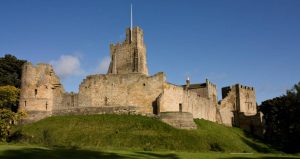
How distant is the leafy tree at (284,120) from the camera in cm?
4550

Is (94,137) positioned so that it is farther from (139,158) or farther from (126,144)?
(139,158)

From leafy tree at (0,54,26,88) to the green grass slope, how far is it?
15085mm

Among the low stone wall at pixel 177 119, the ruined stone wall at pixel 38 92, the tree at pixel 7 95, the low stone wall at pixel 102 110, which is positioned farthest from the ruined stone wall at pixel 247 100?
the tree at pixel 7 95

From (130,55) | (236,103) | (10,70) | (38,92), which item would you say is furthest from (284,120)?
(10,70)

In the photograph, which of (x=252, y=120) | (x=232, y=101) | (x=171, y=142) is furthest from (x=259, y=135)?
(x=171, y=142)

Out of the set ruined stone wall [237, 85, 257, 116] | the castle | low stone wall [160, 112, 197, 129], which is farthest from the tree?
ruined stone wall [237, 85, 257, 116]

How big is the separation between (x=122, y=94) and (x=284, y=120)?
76.0 ft

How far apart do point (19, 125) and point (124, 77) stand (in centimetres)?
1375

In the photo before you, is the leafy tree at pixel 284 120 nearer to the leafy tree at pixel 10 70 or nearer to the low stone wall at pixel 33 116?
the low stone wall at pixel 33 116

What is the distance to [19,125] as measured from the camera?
45.4 meters

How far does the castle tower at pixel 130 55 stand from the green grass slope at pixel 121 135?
935 centimetres

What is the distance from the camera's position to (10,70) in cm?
5944

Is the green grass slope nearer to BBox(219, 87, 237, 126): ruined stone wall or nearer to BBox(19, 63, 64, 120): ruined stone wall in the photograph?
BBox(19, 63, 64, 120): ruined stone wall

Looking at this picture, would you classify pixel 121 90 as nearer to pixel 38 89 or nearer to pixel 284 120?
pixel 38 89
